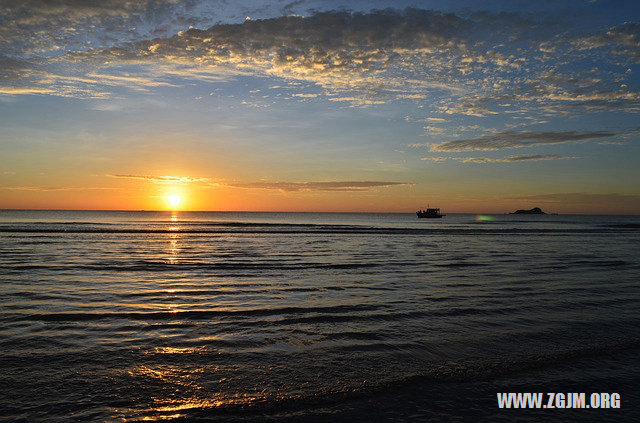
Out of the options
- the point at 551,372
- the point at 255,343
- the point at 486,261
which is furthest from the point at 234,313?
the point at 486,261

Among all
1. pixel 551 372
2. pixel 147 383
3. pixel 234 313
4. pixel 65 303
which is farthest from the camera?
Result: pixel 65 303

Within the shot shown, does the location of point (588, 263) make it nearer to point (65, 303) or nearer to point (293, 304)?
point (293, 304)

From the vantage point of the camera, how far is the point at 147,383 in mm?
7289

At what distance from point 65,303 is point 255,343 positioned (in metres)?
8.21

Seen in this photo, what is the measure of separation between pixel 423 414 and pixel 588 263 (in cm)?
2588

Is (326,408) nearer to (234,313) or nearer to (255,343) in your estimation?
(255,343)

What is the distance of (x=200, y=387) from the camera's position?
7.13 meters

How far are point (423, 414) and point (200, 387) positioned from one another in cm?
375

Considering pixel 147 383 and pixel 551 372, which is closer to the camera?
pixel 147 383

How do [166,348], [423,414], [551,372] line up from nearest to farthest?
[423,414] < [551,372] < [166,348]

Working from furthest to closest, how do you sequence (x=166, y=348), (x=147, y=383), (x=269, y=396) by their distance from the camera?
(x=166, y=348) → (x=147, y=383) → (x=269, y=396)

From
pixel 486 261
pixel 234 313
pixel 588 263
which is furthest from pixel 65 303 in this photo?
pixel 588 263

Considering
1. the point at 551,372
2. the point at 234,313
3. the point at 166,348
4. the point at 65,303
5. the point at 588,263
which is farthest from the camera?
the point at 588,263

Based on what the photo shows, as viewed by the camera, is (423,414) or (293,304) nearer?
(423,414)
